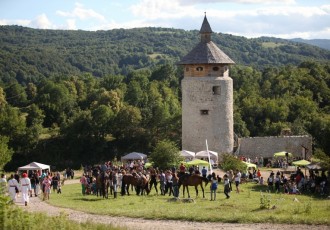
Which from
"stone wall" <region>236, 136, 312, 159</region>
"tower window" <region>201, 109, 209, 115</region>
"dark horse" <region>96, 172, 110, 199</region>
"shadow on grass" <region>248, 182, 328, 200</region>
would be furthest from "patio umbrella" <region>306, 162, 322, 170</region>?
"tower window" <region>201, 109, 209, 115</region>

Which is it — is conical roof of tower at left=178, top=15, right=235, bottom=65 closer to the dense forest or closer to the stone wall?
the stone wall

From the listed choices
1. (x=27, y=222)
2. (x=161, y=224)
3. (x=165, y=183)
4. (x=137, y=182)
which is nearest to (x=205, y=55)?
(x=165, y=183)

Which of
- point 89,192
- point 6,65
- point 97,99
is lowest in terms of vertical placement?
point 89,192

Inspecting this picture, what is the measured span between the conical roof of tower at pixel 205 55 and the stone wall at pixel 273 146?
6.41 m

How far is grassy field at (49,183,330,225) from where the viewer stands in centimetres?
1973

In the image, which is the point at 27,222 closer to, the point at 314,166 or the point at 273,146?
the point at 314,166

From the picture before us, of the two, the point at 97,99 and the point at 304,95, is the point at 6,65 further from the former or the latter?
the point at 304,95

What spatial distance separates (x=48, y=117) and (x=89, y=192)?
170ft

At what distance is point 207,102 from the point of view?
4512cm

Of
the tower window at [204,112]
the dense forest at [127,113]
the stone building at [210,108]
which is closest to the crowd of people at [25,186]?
the dense forest at [127,113]

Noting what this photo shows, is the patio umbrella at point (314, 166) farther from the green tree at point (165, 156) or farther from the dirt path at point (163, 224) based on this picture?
the dirt path at point (163, 224)

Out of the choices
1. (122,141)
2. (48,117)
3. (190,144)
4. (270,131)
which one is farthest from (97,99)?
(190,144)

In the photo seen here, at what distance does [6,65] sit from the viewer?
418 feet

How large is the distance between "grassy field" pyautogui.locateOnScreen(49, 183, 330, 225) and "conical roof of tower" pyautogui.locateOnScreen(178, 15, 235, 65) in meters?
17.7
